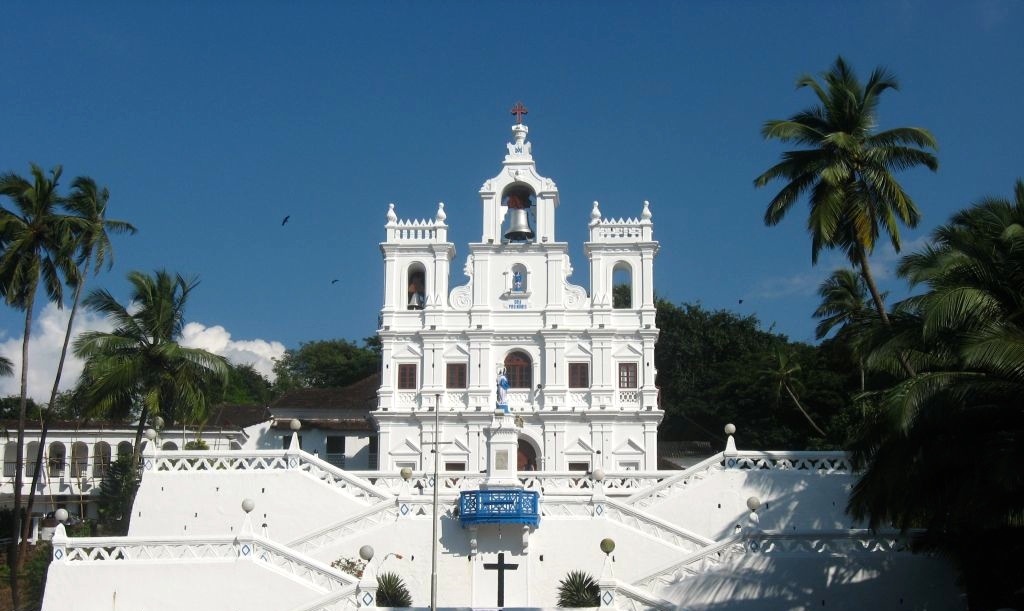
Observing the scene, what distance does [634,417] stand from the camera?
129ft

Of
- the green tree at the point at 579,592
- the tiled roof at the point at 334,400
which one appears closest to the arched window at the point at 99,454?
the tiled roof at the point at 334,400

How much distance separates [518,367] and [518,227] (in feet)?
17.2

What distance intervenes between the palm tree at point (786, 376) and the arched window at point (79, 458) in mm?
29877

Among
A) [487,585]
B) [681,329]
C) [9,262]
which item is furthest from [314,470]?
[681,329]

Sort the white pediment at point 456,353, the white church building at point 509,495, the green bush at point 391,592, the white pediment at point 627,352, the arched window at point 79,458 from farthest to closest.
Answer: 1. the arched window at point 79,458
2. the white pediment at point 456,353
3. the white pediment at point 627,352
4. the green bush at point 391,592
5. the white church building at point 509,495

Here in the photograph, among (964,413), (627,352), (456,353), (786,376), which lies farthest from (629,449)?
(964,413)

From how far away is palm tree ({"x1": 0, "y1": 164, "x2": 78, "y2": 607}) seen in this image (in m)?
33.8

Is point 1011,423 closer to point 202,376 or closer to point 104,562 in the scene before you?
point 104,562

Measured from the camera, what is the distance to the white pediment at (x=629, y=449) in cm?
3909

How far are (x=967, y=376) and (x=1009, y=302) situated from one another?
58.8 inches

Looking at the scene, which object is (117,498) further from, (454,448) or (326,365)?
(326,365)

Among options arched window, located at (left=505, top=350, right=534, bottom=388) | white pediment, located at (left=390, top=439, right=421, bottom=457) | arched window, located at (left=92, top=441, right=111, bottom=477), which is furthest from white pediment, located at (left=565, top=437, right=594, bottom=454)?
arched window, located at (left=92, top=441, right=111, bottom=477)

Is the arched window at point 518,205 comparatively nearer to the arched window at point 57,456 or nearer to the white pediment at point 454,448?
the white pediment at point 454,448

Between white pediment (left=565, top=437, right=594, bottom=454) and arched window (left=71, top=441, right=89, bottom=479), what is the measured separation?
23.2m
